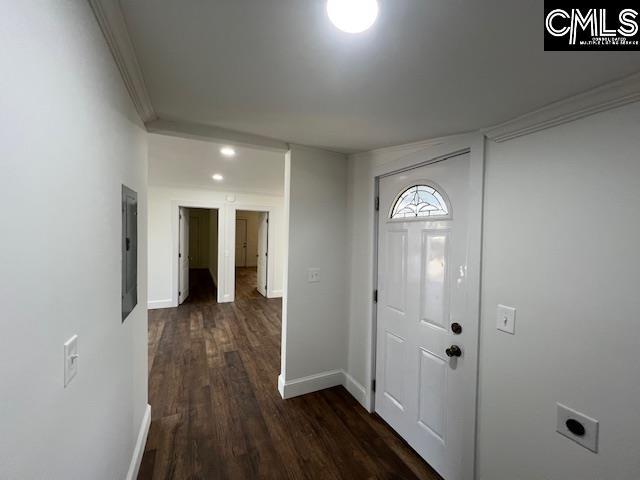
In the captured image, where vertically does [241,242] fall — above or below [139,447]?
above

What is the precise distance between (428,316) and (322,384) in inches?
51.1

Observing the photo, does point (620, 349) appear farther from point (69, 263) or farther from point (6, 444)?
point (69, 263)

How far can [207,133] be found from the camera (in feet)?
6.30

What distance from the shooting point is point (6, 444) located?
1.65 ft

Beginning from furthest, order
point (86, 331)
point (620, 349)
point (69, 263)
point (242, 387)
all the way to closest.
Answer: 1. point (242, 387)
2. point (620, 349)
3. point (86, 331)
4. point (69, 263)

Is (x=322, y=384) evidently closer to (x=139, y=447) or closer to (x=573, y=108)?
(x=139, y=447)

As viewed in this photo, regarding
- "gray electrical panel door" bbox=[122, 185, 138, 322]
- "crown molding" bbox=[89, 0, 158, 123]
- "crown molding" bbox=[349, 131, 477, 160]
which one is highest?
"crown molding" bbox=[89, 0, 158, 123]

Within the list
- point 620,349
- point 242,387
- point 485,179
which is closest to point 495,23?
point 485,179

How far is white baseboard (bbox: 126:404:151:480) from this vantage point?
149 cm

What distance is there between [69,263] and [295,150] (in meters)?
1.81

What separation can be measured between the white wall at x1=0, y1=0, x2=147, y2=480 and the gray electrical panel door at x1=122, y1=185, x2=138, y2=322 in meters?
0.13

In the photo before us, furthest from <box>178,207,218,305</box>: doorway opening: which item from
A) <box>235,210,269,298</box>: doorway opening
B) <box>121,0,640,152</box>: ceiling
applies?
<box>121,0,640,152</box>: ceiling

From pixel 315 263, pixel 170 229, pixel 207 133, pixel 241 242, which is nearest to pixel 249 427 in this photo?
pixel 315 263
